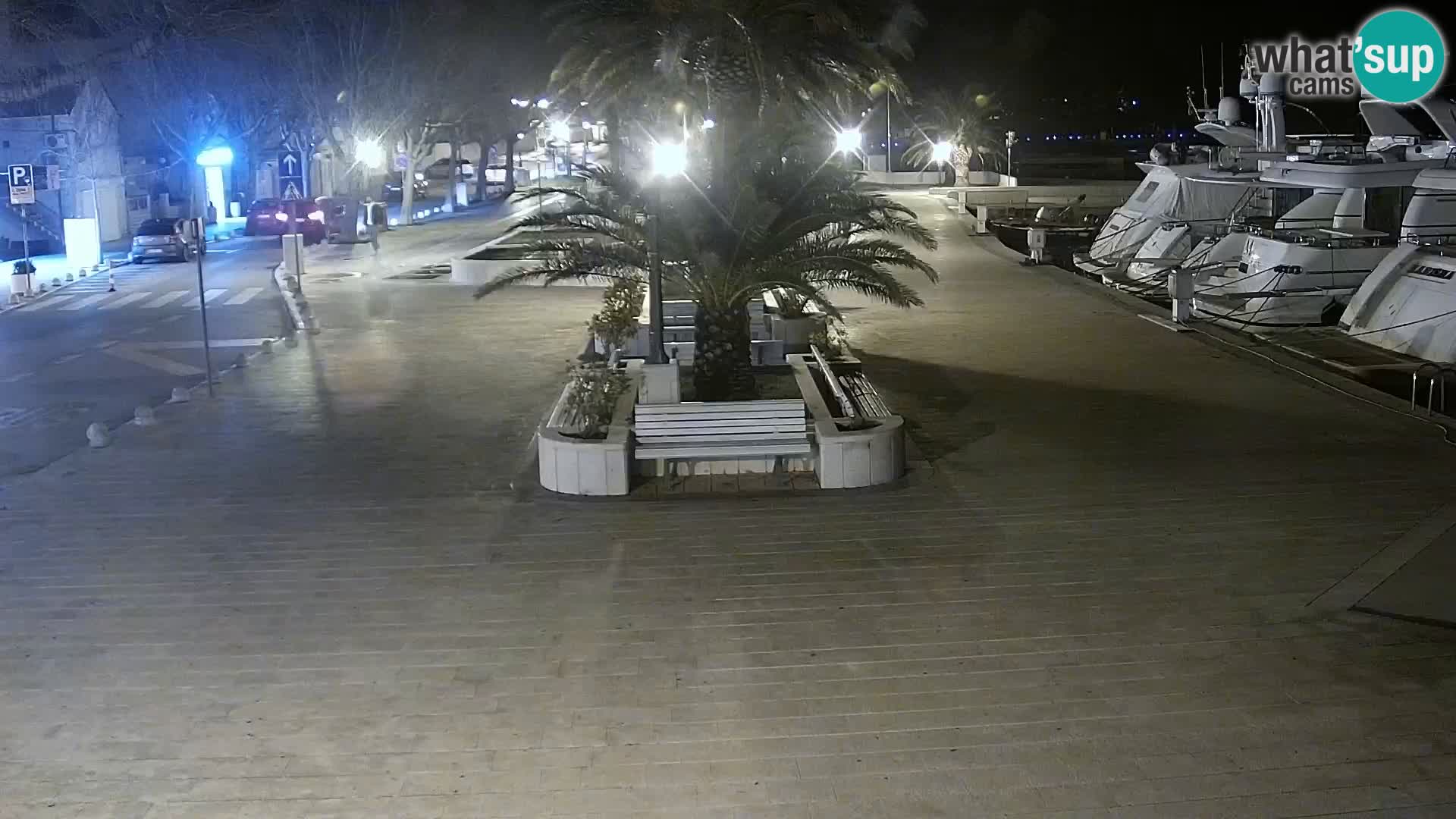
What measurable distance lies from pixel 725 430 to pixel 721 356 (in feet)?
5.38

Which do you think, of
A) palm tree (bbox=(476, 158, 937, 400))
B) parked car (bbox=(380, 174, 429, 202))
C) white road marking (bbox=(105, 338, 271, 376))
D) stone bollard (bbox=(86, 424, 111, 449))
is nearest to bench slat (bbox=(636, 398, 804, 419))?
palm tree (bbox=(476, 158, 937, 400))

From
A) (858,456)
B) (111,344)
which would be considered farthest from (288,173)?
(858,456)

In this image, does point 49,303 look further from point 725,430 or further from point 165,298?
point 725,430

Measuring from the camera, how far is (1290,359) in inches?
739

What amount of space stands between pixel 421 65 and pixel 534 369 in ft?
111

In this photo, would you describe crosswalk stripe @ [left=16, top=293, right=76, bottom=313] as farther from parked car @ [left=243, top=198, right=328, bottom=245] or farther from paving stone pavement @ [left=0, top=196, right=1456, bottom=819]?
paving stone pavement @ [left=0, top=196, right=1456, bottom=819]

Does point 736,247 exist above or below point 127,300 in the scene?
above

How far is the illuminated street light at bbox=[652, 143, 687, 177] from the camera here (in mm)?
13625

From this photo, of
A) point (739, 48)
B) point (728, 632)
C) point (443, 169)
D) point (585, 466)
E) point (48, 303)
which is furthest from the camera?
point (443, 169)

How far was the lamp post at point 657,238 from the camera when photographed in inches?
513

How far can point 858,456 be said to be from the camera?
1188cm

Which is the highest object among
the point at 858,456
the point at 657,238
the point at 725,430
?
the point at 657,238

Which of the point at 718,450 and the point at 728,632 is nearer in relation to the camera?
the point at 728,632

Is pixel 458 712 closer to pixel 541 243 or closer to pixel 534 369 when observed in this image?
pixel 541 243
